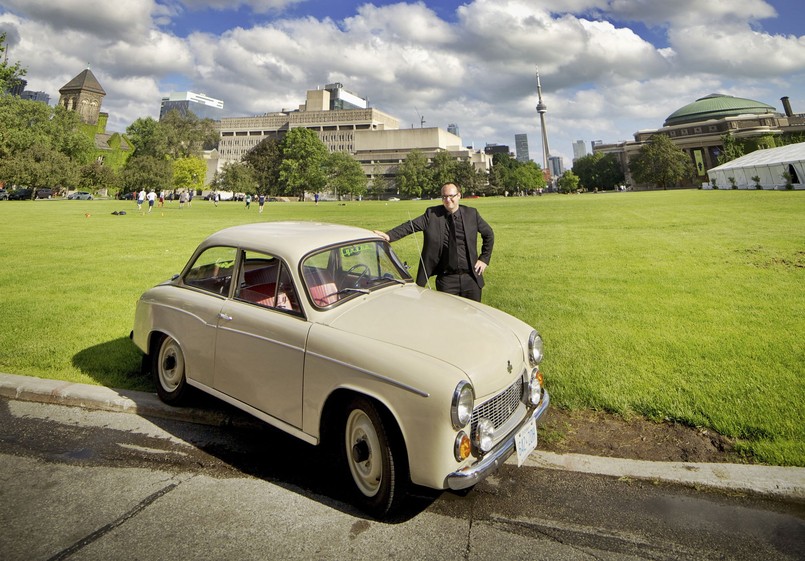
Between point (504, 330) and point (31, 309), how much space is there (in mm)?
8636

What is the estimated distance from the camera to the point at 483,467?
8.73ft

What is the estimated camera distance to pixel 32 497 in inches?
117

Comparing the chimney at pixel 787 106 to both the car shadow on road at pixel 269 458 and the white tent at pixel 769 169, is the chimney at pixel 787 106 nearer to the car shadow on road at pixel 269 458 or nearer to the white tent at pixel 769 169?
the white tent at pixel 769 169

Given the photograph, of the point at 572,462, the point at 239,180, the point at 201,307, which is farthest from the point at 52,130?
the point at 572,462

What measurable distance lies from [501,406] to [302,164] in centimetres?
9680

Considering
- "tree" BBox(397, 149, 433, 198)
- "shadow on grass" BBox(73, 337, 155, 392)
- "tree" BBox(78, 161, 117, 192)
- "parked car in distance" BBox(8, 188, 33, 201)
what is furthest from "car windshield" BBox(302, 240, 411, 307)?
"tree" BBox(397, 149, 433, 198)

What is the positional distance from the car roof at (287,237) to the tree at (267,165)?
321 feet

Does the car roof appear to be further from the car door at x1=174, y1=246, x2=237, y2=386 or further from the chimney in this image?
the chimney

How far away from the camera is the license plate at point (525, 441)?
2922 mm

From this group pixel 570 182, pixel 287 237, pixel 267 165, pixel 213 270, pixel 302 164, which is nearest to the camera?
pixel 287 237

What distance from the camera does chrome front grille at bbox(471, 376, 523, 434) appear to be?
9.10 feet

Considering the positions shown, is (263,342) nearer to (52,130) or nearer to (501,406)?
(501,406)

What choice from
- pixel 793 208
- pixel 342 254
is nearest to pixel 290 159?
pixel 793 208

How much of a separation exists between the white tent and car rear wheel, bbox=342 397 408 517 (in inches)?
Result: 2280
